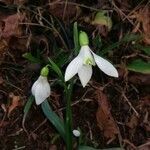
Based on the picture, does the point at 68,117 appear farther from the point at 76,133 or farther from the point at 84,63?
the point at 84,63

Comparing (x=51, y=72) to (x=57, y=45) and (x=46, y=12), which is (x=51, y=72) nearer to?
(x=57, y=45)

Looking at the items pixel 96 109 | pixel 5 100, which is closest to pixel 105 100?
pixel 96 109

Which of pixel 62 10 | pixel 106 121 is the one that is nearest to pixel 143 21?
pixel 62 10

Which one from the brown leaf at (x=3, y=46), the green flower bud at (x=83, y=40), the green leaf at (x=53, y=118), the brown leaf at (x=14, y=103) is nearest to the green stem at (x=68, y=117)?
the green leaf at (x=53, y=118)

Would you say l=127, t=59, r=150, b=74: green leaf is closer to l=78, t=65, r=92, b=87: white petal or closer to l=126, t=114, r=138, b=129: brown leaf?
l=126, t=114, r=138, b=129: brown leaf

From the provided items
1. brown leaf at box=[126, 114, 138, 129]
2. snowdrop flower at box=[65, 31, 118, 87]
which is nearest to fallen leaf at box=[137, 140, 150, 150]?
brown leaf at box=[126, 114, 138, 129]
